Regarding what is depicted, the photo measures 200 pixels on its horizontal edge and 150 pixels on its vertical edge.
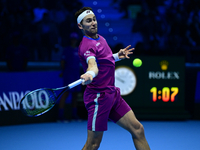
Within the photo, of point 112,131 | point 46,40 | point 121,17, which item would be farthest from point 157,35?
point 112,131

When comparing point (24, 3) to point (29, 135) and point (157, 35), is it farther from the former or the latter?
point (29, 135)

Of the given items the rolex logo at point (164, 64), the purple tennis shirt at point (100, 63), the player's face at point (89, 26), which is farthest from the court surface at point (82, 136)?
the player's face at point (89, 26)

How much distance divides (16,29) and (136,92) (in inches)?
182

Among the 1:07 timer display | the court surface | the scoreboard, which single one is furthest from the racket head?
the 1:07 timer display

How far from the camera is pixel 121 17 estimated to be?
1117 centimetres

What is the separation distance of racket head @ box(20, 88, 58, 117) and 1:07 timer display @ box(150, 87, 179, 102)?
3.74m

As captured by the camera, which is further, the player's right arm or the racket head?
the racket head

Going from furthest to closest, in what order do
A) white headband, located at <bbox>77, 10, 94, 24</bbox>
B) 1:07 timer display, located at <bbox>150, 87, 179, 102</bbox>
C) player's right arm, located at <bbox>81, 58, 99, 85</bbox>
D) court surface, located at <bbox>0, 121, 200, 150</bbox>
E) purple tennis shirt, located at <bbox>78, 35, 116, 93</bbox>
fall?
1:07 timer display, located at <bbox>150, 87, 179, 102</bbox>, court surface, located at <bbox>0, 121, 200, 150</bbox>, white headband, located at <bbox>77, 10, 94, 24</bbox>, purple tennis shirt, located at <bbox>78, 35, 116, 93</bbox>, player's right arm, located at <bbox>81, 58, 99, 85</bbox>

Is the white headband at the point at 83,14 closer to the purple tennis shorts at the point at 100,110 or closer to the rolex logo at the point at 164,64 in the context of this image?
the purple tennis shorts at the point at 100,110

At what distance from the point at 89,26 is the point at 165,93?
3.78 meters

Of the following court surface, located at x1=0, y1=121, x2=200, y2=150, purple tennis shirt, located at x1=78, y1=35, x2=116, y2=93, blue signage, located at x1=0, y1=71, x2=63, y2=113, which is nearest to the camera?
purple tennis shirt, located at x1=78, y1=35, x2=116, y2=93

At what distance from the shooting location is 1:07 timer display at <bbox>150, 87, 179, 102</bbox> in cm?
638

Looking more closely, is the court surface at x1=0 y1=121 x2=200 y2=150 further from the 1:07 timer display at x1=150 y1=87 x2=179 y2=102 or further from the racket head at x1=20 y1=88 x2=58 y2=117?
the racket head at x1=20 y1=88 x2=58 y2=117

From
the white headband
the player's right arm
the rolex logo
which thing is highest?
the white headband
